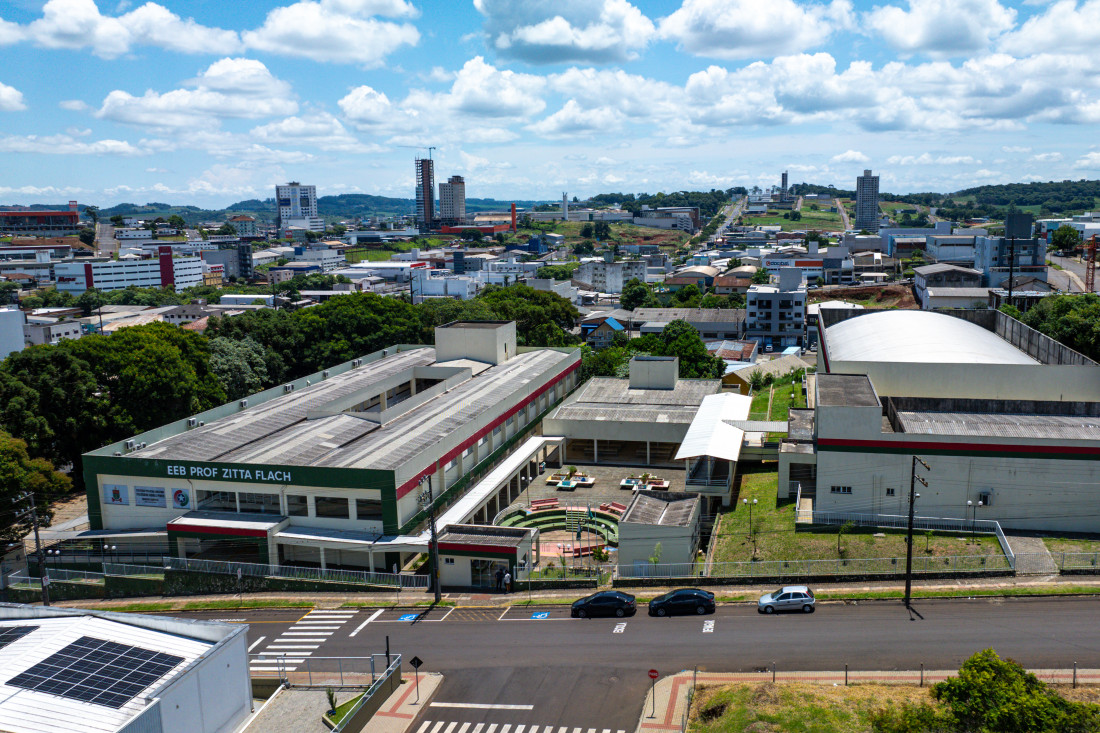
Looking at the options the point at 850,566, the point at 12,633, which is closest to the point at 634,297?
the point at 850,566

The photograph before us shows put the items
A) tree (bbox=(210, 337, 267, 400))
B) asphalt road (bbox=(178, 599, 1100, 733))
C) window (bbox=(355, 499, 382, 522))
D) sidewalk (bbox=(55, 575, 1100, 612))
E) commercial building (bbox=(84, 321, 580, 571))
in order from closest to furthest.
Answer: asphalt road (bbox=(178, 599, 1100, 733)) → sidewalk (bbox=(55, 575, 1100, 612)) → commercial building (bbox=(84, 321, 580, 571)) → window (bbox=(355, 499, 382, 522)) → tree (bbox=(210, 337, 267, 400))

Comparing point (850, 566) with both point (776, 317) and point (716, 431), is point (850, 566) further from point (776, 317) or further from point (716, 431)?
point (776, 317)

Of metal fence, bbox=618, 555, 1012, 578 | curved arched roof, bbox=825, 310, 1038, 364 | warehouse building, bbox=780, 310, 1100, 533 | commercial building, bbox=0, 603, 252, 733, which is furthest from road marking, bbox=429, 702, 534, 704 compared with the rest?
curved arched roof, bbox=825, 310, 1038, 364

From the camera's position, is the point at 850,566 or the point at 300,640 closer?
the point at 300,640

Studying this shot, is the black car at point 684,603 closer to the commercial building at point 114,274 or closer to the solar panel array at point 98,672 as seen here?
the solar panel array at point 98,672

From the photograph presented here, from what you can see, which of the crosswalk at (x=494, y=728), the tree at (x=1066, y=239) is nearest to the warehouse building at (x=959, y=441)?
the crosswalk at (x=494, y=728)

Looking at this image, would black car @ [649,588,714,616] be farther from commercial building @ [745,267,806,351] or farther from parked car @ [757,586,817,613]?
commercial building @ [745,267,806,351]
